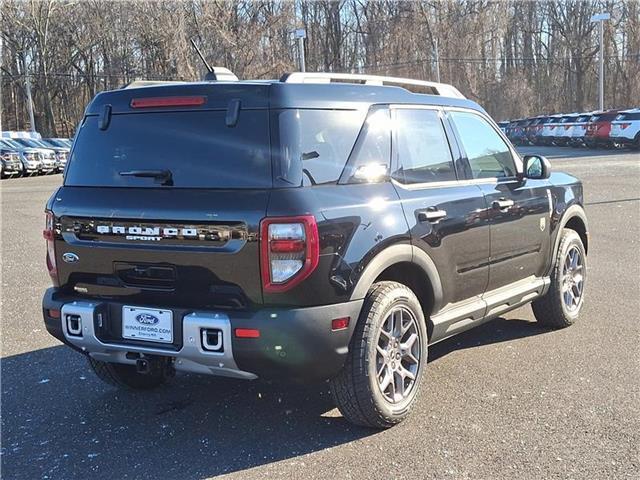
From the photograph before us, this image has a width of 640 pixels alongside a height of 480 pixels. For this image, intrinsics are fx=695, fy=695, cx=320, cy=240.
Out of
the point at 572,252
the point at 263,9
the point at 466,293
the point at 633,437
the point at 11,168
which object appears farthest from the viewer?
the point at 263,9

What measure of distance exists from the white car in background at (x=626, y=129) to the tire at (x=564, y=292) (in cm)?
2752

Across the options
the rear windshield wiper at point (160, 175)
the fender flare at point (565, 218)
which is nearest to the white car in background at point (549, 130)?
the fender flare at point (565, 218)

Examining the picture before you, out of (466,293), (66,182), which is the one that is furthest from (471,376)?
(66,182)

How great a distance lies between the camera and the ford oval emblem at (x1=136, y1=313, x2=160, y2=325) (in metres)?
3.68

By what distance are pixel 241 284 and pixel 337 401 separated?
90cm

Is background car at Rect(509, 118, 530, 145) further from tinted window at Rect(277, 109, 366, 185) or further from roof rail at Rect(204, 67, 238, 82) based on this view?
tinted window at Rect(277, 109, 366, 185)

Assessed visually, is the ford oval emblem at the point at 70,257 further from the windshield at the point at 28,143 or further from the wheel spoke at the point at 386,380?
the windshield at the point at 28,143

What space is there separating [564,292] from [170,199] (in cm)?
363

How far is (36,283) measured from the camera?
322 inches

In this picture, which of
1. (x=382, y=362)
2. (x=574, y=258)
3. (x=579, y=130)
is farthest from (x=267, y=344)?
(x=579, y=130)

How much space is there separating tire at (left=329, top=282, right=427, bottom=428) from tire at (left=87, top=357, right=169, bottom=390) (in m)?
1.33

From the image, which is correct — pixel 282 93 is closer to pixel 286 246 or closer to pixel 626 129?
pixel 286 246

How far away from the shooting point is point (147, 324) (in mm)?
3711

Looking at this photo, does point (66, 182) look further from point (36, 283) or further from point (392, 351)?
point (36, 283)
